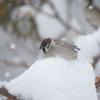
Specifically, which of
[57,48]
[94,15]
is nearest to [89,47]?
[57,48]

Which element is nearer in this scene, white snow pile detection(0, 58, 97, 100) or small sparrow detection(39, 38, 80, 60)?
white snow pile detection(0, 58, 97, 100)

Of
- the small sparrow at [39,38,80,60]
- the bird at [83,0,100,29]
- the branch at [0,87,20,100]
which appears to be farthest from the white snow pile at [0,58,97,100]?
the bird at [83,0,100,29]

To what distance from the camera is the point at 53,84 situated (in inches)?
25.2

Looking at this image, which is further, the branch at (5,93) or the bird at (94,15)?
the bird at (94,15)

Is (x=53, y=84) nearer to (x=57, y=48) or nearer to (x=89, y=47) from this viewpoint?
(x=57, y=48)

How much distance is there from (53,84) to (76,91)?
99 mm

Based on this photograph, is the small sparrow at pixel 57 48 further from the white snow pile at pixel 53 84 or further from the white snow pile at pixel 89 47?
the white snow pile at pixel 53 84

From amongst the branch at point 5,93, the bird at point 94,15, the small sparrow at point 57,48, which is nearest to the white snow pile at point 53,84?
the branch at point 5,93

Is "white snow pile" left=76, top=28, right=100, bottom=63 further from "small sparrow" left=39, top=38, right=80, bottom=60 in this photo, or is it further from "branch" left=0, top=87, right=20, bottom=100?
"branch" left=0, top=87, right=20, bottom=100

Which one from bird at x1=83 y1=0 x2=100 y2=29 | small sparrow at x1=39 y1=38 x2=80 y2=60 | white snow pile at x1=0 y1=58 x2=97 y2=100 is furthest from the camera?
bird at x1=83 y1=0 x2=100 y2=29

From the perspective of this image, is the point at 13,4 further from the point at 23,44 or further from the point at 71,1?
the point at 71,1

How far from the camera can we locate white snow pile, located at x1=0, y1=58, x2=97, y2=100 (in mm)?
625

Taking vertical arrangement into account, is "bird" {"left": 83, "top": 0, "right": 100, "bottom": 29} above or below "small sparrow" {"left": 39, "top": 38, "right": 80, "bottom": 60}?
above

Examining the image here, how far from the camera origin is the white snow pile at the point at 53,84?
2.05 ft
